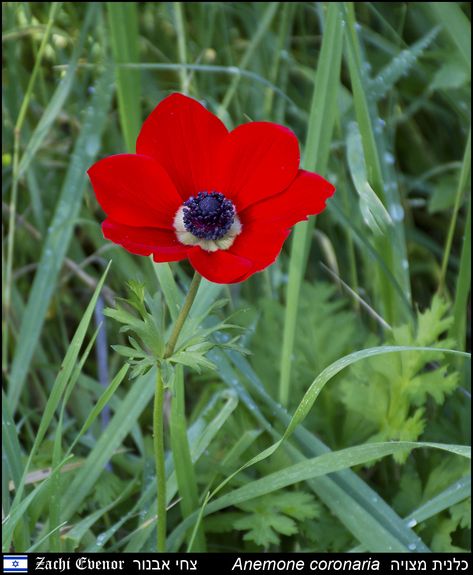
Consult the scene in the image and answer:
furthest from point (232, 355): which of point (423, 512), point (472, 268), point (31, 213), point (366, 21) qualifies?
point (366, 21)

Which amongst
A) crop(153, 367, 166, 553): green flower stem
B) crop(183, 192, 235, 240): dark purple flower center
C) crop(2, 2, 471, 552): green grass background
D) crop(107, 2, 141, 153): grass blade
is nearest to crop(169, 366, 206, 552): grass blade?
crop(2, 2, 471, 552): green grass background

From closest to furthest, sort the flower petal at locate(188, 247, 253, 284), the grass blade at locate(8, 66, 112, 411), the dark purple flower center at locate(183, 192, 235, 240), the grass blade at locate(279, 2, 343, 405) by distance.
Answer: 1. the flower petal at locate(188, 247, 253, 284)
2. the dark purple flower center at locate(183, 192, 235, 240)
3. the grass blade at locate(279, 2, 343, 405)
4. the grass blade at locate(8, 66, 112, 411)

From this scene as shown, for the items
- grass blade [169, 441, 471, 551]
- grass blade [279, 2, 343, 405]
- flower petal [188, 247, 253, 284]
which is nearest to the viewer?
flower petal [188, 247, 253, 284]

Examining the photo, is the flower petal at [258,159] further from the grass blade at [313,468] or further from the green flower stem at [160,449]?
the grass blade at [313,468]

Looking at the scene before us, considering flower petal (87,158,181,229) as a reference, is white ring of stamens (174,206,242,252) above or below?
below
